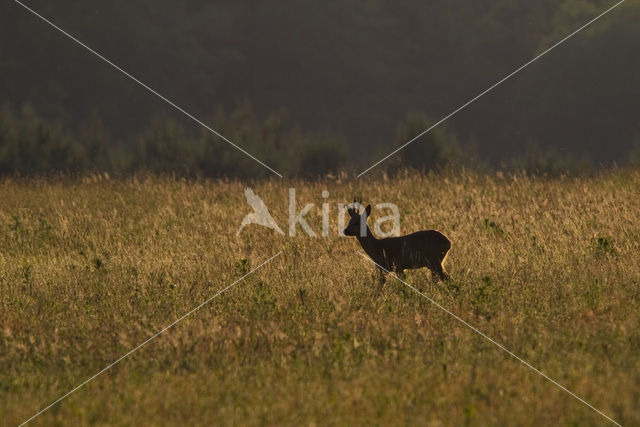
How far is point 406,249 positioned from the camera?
8.27 m

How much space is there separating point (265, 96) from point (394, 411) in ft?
140

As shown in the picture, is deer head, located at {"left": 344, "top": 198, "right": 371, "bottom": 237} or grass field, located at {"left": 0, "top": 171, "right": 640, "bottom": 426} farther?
deer head, located at {"left": 344, "top": 198, "right": 371, "bottom": 237}

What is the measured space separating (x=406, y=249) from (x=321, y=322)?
1.28 metres

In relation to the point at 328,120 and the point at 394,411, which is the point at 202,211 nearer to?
the point at 394,411

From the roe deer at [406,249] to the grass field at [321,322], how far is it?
276 mm

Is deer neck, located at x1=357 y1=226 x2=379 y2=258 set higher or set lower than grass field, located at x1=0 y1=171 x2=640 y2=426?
higher

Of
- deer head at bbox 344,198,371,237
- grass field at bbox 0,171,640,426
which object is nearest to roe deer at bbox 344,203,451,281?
deer head at bbox 344,198,371,237

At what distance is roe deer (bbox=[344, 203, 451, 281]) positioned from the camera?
27.1ft

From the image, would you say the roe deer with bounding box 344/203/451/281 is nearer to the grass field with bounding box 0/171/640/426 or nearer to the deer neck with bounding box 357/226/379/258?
the deer neck with bounding box 357/226/379/258

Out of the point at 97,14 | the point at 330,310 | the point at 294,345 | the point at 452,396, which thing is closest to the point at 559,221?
the point at 330,310

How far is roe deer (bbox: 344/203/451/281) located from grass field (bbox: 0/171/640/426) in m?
0.28

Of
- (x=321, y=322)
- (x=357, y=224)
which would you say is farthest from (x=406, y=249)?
(x=321, y=322)

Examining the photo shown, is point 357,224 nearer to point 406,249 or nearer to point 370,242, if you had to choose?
point 370,242

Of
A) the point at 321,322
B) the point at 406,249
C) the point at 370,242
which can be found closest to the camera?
A: the point at 321,322
